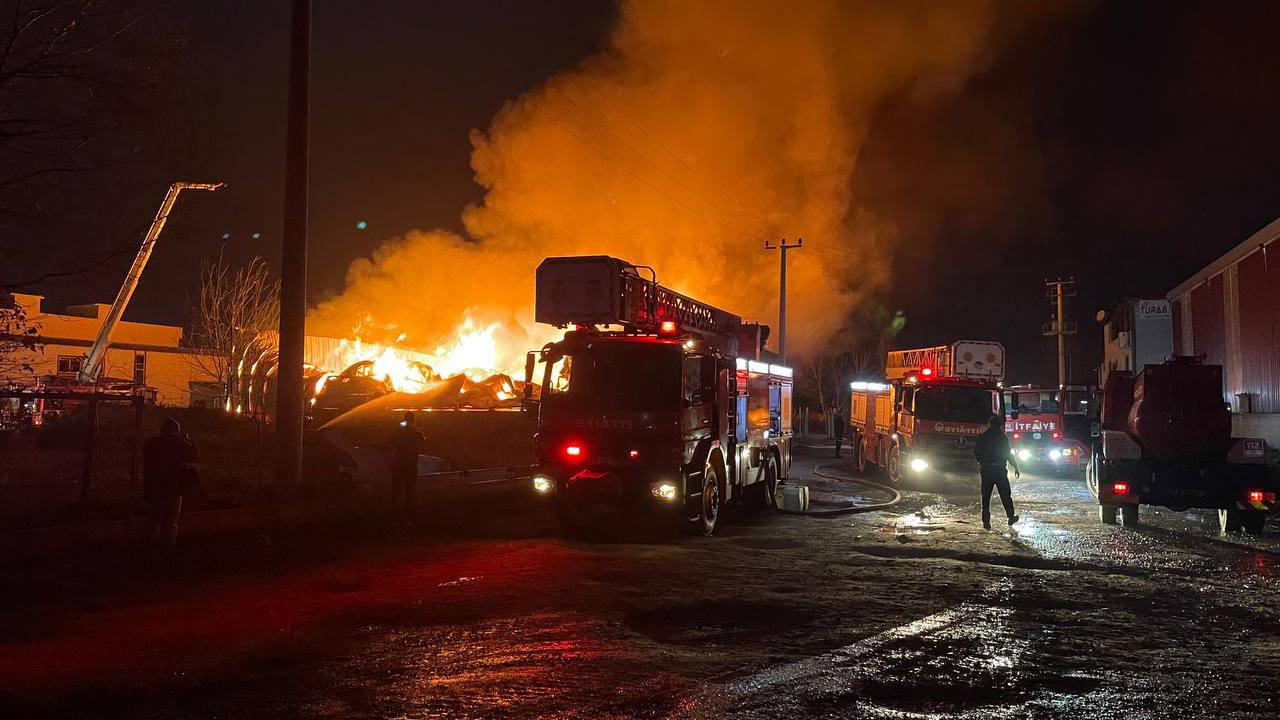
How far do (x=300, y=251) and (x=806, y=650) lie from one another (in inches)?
387

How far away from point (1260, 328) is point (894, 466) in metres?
13.7

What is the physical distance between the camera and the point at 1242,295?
97.5 ft

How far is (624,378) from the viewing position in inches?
506

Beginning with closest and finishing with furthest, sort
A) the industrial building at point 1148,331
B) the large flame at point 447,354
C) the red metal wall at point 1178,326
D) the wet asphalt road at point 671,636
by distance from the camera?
the wet asphalt road at point 671,636 < the large flame at point 447,354 < the red metal wall at point 1178,326 < the industrial building at point 1148,331

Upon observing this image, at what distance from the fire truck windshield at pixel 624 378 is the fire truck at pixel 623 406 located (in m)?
0.01

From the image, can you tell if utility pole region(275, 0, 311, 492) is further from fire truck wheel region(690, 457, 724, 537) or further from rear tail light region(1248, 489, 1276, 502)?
rear tail light region(1248, 489, 1276, 502)

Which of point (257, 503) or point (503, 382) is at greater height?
point (503, 382)

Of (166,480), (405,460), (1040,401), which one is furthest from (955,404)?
(166,480)

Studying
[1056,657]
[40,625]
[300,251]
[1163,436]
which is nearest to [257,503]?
[300,251]

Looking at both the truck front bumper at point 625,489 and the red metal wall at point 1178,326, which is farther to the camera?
the red metal wall at point 1178,326

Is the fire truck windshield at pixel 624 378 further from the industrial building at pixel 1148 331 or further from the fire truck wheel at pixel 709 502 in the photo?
the industrial building at pixel 1148 331

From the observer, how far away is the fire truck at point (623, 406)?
12.5 m

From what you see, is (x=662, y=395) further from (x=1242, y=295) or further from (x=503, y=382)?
(x=1242, y=295)

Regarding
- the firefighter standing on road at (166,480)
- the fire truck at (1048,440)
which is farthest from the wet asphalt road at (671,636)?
the fire truck at (1048,440)
